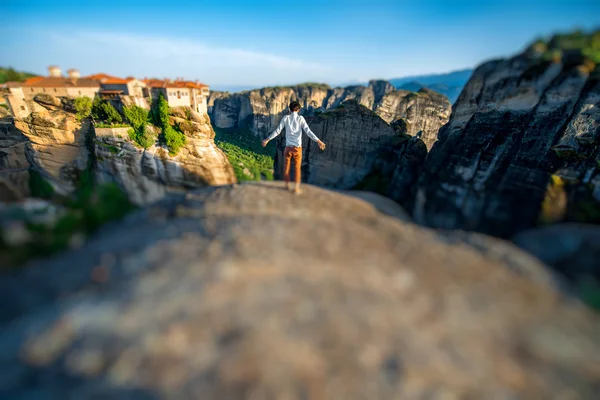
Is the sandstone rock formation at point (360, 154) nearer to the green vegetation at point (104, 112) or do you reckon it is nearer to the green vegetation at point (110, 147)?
the green vegetation at point (110, 147)

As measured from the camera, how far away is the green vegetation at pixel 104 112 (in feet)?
77.8

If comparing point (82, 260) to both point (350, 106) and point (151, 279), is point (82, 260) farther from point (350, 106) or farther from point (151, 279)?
point (350, 106)

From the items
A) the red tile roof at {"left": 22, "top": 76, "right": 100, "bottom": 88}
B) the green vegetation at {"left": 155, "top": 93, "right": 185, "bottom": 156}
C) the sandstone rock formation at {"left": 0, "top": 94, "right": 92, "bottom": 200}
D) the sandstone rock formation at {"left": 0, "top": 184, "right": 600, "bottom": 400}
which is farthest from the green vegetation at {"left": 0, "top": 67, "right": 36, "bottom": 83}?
the sandstone rock formation at {"left": 0, "top": 184, "right": 600, "bottom": 400}

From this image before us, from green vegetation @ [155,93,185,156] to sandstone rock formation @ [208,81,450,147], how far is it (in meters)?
29.3

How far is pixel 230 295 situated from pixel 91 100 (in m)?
31.0

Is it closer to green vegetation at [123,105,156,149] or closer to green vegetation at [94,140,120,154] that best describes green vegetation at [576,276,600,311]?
green vegetation at [123,105,156,149]

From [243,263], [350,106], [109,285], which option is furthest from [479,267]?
[350,106]

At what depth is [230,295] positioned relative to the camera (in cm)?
412

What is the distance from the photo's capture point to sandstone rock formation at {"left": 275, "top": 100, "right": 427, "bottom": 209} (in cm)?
1127

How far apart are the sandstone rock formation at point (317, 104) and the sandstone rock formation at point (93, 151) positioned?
94.7ft

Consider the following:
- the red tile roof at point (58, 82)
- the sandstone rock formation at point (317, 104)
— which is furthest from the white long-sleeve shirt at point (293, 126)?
the sandstone rock formation at point (317, 104)

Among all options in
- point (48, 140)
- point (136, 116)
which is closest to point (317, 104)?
point (136, 116)

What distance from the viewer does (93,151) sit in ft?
76.4

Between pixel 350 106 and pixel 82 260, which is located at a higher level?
pixel 350 106
